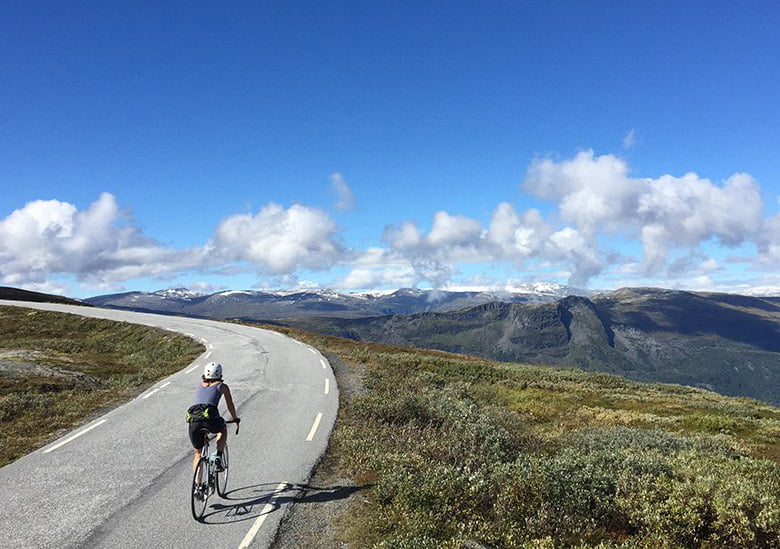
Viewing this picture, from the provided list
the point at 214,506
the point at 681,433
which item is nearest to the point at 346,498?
the point at 214,506

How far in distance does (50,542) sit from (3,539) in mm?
919

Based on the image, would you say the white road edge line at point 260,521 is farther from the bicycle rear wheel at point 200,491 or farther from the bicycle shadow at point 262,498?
the bicycle rear wheel at point 200,491

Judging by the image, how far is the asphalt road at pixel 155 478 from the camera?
8180 mm

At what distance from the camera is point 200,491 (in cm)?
888

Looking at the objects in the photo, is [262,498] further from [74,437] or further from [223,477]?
[74,437]

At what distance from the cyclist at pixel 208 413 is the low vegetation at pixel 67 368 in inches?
259

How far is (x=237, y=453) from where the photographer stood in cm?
1240

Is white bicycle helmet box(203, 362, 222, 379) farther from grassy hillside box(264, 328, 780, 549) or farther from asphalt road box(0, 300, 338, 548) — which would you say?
grassy hillside box(264, 328, 780, 549)

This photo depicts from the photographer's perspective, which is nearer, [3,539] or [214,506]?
[3,539]

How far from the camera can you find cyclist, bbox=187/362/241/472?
923cm

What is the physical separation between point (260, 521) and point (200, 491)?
4.54 ft

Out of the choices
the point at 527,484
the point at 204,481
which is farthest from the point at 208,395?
the point at 527,484

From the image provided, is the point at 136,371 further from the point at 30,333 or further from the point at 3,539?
the point at 30,333

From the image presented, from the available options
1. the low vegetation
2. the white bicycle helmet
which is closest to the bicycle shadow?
the white bicycle helmet
